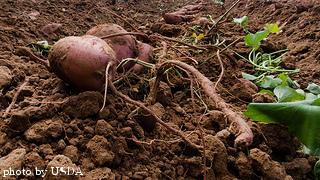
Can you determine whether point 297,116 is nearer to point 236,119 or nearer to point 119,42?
point 236,119

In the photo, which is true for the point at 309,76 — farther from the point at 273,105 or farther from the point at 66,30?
the point at 66,30

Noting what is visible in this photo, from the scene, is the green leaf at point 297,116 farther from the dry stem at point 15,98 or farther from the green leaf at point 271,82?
the dry stem at point 15,98

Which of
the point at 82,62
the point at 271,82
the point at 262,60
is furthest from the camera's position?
the point at 262,60

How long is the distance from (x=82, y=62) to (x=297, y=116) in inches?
42.2

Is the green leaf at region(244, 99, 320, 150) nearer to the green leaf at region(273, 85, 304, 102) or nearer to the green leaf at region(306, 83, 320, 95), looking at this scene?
the green leaf at region(273, 85, 304, 102)

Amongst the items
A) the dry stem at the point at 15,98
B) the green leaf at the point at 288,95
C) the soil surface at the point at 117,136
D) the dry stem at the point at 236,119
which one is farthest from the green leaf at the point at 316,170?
the dry stem at the point at 15,98

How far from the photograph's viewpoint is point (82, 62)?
95 centimetres

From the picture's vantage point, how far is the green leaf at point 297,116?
2.66ft

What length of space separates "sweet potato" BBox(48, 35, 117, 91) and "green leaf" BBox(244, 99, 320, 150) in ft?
2.52

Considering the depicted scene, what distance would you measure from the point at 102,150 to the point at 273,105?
0.78 meters

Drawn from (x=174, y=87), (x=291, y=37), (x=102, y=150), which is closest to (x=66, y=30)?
(x=174, y=87)

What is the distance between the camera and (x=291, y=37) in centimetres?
242

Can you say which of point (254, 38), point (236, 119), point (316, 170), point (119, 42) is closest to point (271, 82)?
point (254, 38)

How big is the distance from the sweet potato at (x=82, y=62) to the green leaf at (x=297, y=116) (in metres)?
0.77
